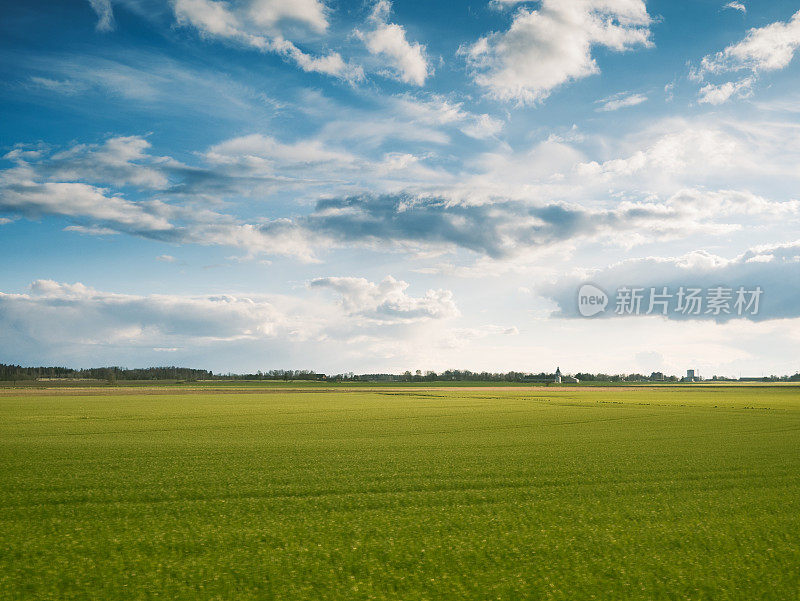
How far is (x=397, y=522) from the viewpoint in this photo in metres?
11.2

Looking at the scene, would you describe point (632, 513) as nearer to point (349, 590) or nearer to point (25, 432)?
point (349, 590)

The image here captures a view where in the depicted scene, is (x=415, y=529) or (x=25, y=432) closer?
(x=415, y=529)

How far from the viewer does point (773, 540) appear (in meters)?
10.3

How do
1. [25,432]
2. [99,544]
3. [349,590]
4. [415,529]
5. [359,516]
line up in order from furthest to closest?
[25,432] → [359,516] → [415,529] → [99,544] → [349,590]

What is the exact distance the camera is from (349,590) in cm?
791

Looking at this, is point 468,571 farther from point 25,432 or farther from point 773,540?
point 25,432

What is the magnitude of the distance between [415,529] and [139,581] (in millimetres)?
4908

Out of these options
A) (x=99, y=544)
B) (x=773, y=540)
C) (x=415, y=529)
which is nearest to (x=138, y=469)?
(x=99, y=544)

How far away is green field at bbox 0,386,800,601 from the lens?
8.21m

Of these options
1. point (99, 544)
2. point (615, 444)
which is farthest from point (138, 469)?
point (615, 444)

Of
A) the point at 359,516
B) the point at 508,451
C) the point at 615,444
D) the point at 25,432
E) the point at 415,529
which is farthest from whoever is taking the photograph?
the point at 25,432

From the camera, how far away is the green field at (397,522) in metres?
8.21

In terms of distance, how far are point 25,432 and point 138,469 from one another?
16498 millimetres

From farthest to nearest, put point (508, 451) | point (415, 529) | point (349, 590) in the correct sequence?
point (508, 451), point (415, 529), point (349, 590)
